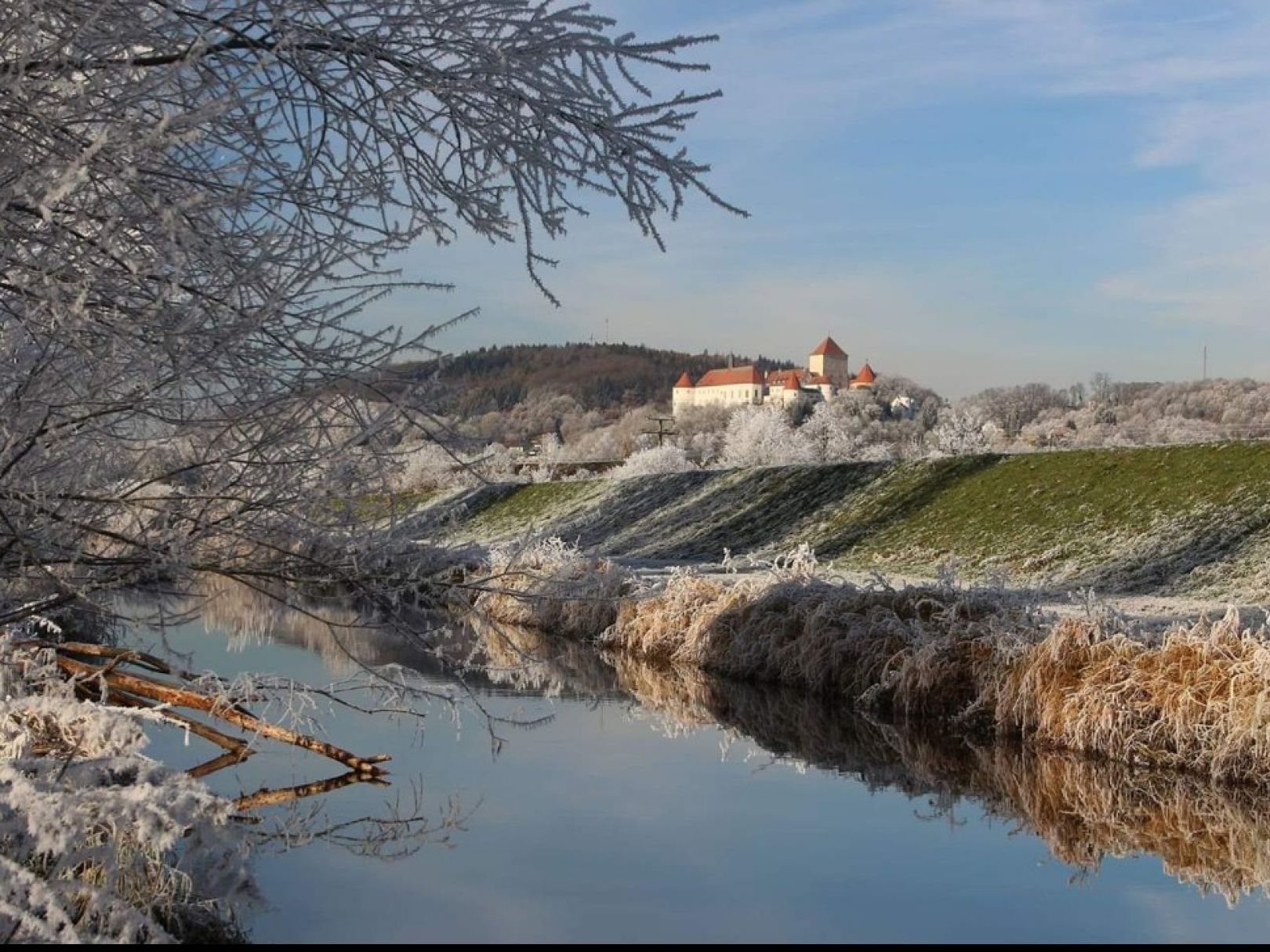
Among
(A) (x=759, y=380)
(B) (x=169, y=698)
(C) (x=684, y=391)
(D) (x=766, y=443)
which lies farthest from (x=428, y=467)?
(A) (x=759, y=380)

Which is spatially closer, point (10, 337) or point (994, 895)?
point (10, 337)

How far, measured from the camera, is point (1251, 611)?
36.2ft

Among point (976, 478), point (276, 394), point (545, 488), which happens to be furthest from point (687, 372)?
point (276, 394)

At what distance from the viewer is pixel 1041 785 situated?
788 centimetres

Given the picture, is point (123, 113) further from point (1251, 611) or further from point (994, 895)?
point (1251, 611)

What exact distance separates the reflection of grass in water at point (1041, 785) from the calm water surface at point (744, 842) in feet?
0.06

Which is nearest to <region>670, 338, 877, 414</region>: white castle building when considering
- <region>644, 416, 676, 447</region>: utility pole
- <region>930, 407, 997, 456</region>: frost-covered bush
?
<region>644, 416, 676, 447</region>: utility pole

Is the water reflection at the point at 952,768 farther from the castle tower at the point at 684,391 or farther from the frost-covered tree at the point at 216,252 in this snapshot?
the castle tower at the point at 684,391

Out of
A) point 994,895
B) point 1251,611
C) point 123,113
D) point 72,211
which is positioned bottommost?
point 994,895

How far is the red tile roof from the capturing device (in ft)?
362

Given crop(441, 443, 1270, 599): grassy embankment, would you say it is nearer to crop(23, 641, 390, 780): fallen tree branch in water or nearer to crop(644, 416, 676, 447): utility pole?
crop(23, 641, 390, 780): fallen tree branch in water

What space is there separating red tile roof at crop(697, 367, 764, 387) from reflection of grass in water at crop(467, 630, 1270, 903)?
9959 cm

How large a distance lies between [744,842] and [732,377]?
105794 mm

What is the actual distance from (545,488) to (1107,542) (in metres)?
17.5
